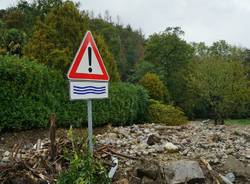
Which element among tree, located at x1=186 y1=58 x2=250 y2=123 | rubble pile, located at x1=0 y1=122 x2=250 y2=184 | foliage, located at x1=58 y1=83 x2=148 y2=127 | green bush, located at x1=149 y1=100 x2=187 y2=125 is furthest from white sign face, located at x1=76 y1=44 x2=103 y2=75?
tree, located at x1=186 y1=58 x2=250 y2=123

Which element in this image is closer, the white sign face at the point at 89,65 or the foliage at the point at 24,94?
the white sign face at the point at 89,65

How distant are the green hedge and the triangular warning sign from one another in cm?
610

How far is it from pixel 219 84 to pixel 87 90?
28162 millimetres

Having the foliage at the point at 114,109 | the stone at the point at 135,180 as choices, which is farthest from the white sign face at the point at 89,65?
the foliage at the point at 114,109

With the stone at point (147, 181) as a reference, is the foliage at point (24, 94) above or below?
above

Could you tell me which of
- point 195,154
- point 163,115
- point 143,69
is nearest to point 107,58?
point 163,115

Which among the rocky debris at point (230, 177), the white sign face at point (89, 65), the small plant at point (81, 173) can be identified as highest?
the white sign face at point (89, 65)

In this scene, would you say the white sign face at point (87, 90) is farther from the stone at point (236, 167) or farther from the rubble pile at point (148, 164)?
the stone at point (236, 167)

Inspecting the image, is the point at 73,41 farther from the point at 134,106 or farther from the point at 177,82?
the point at 177,82

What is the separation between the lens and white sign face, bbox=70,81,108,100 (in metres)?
4.54

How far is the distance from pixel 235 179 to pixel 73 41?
938 cm

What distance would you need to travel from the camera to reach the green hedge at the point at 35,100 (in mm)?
10430

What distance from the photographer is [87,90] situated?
4.71 meters

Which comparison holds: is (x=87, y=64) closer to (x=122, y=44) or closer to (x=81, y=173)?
(x=81, y=173)
